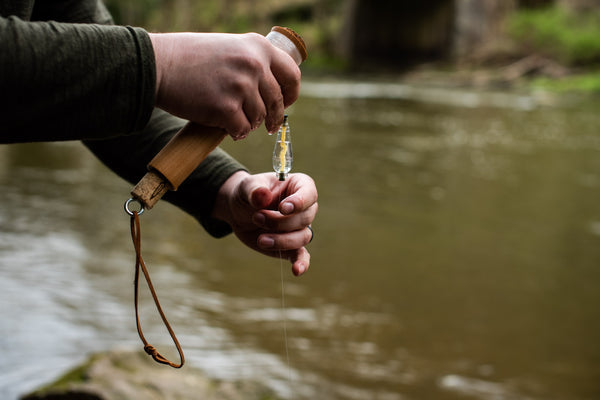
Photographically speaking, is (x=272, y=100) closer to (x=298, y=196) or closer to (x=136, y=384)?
(x=298, y=196)

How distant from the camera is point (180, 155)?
1.38 meters

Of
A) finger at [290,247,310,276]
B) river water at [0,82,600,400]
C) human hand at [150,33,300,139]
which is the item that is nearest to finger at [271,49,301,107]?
human hand at [150,33,300,139]

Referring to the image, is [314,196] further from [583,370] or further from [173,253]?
[173,253]

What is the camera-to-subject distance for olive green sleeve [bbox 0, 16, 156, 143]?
1.10 meters

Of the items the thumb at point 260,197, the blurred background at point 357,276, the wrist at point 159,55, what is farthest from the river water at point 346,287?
the wrist at point 159,55

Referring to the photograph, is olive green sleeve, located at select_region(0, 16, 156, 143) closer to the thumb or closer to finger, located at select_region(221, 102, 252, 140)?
finger, located at select_region(221, 102, 252, 140)

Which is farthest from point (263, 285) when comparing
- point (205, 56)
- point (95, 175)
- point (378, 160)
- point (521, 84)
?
point (521, 84)

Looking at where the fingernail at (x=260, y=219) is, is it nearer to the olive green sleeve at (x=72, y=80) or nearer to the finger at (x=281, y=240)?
the finger at (x=281, y=240)

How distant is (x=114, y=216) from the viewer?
5.23 metres

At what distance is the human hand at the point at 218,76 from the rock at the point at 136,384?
1508 mm

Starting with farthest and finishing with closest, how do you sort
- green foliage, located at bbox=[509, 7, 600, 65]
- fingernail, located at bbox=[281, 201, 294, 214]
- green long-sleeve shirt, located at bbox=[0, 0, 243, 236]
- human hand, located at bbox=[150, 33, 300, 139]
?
green foliage, located at bbox=[509, 7, 600, 65] < fingernail, located at bbox=[281, 201, 294, 214] < human hand, located at bbox=[150, 33, 300, 139] < green long-sleeve shirt, located at bbox=[0, 0, 243, 236]

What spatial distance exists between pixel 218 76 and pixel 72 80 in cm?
27

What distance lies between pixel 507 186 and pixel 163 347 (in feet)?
18.0

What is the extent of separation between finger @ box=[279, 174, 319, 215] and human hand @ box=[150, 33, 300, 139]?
0.30 meters
